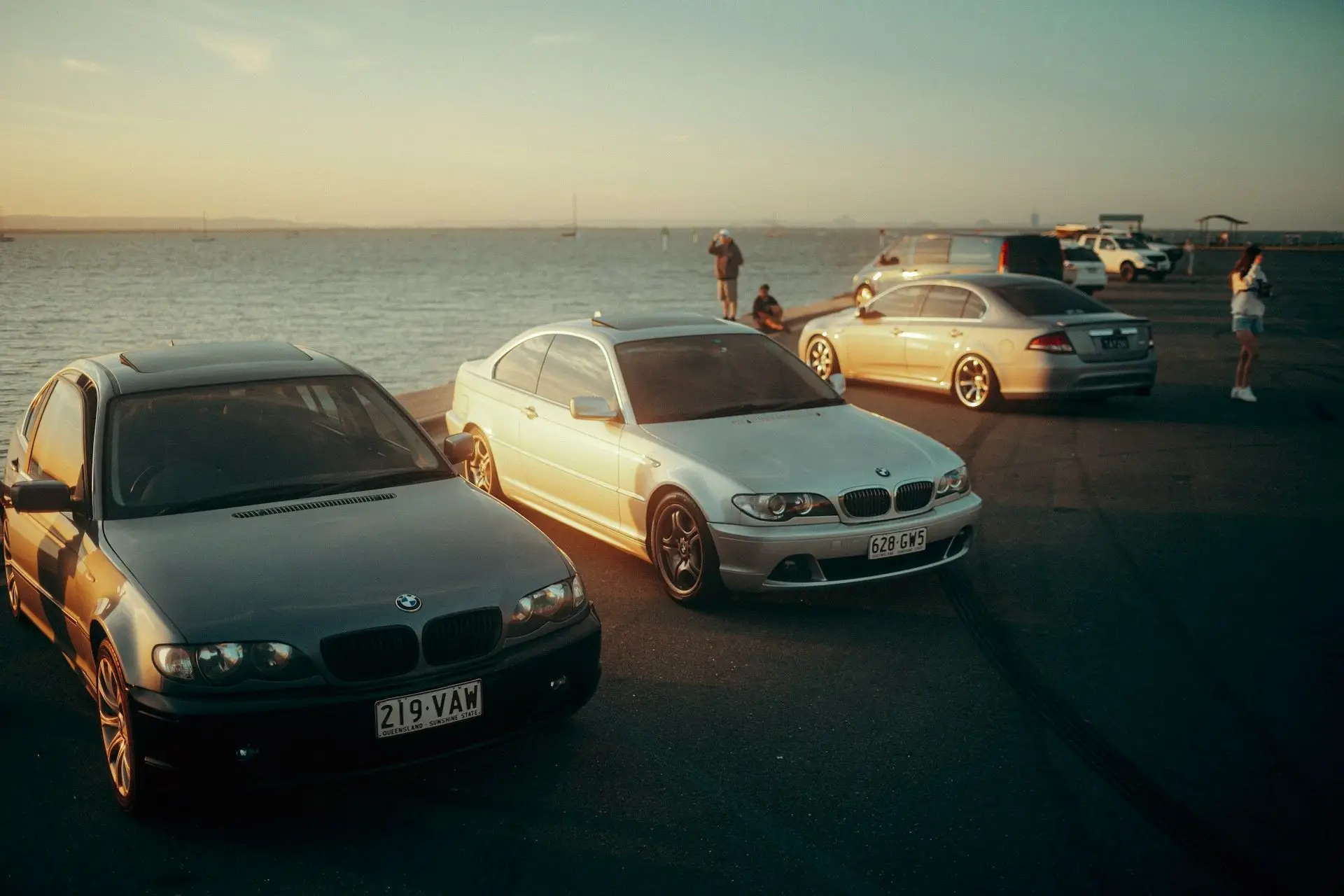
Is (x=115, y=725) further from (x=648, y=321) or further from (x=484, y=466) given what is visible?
(x=648, y=321)

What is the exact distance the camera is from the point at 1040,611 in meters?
6.47

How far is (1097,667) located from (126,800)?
4.30 m

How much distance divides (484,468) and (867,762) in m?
4.85

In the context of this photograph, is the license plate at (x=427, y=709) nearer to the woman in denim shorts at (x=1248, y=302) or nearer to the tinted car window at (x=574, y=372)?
the tinted car window at (x=574, y=372)

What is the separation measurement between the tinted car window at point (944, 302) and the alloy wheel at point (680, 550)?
8568mm

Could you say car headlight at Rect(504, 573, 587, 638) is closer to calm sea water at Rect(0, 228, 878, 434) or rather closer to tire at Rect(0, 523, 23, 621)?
tire at Rect(0, 523, 23, 621)

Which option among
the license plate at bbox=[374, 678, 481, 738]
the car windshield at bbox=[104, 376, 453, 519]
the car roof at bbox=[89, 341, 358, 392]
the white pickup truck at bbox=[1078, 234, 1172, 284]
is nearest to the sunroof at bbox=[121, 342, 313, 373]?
the car roof at bbox=[89, 341, 358, 392]

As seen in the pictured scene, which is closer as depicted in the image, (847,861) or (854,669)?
(847,861)

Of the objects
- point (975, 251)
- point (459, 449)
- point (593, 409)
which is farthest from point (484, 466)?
point (975, 251)

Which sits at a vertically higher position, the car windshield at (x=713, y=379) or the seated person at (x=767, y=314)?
the car windshield at (x=713, y=379)

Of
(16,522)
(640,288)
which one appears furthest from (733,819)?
(640,288)

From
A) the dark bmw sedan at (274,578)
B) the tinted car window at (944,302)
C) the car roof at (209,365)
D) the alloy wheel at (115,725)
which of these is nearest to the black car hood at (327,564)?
the dark bmw sedan at (274,578)

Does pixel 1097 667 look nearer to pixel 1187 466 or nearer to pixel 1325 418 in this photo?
pixel 1187 466

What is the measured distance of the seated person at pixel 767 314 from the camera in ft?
73.8
